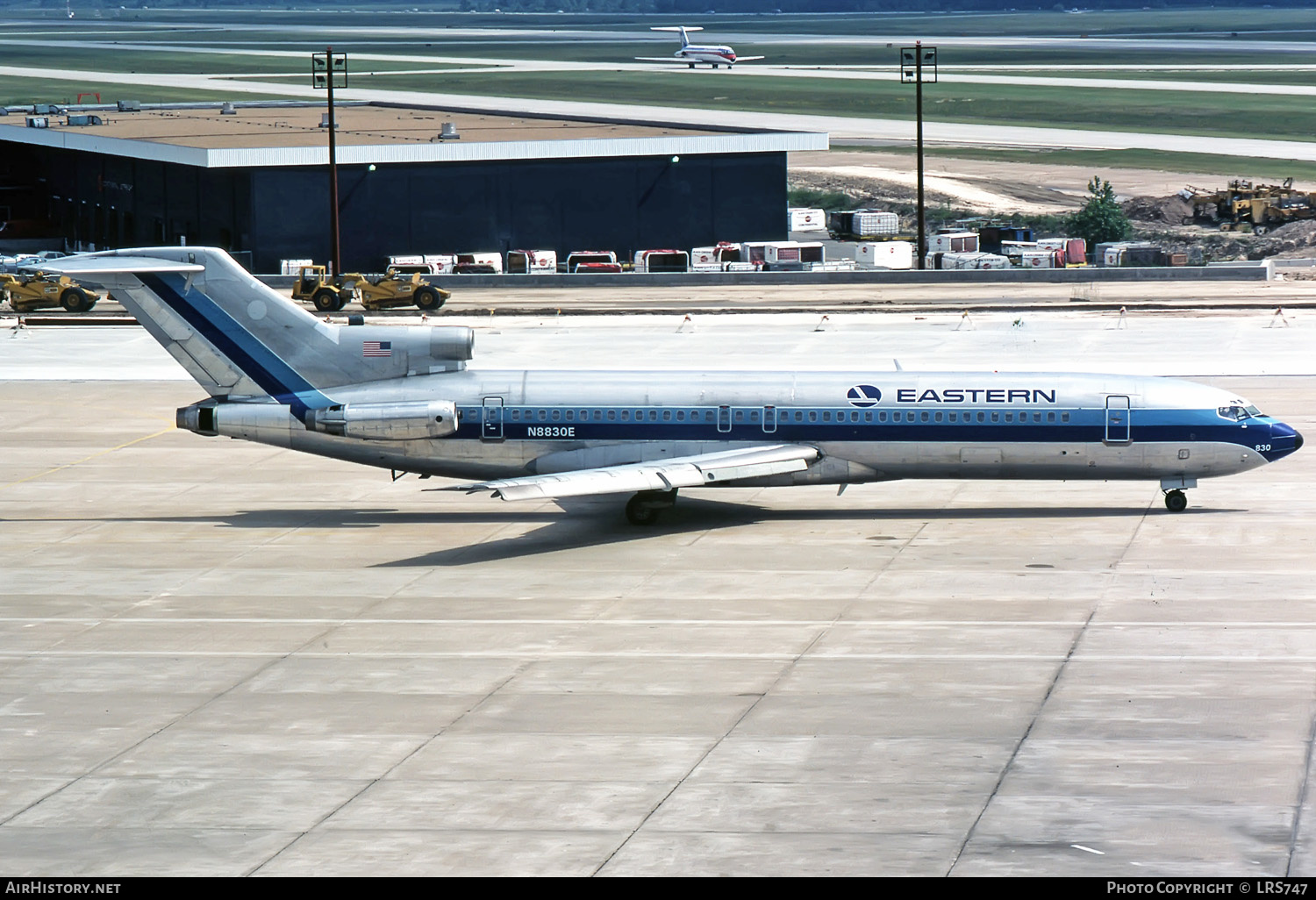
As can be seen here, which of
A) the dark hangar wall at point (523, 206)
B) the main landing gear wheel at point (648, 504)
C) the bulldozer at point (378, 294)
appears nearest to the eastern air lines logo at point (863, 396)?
the main landing gear wheel at point (648, 504)

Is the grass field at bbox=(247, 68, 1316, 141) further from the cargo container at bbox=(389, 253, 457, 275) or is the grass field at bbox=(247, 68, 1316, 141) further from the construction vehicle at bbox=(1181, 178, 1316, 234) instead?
the cargo container at bbox=(389, 253, 457, 275)

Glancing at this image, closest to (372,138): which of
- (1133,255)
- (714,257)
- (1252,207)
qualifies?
(714,257)

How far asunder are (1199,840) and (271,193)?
81.7m

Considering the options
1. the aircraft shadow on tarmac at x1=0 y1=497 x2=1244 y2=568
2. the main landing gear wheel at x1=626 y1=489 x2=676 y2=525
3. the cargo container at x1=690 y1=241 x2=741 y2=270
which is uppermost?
the cargo container at x1=690 y1=241 x2=741 y2=270

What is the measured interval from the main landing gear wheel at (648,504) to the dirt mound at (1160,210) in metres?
78.6

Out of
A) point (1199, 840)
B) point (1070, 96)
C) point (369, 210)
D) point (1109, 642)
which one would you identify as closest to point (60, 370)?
point (369, 210)

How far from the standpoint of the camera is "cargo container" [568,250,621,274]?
9412 centimetres

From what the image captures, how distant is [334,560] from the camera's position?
3541 centimetres

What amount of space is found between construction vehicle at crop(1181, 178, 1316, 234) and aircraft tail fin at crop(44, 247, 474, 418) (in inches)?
3132

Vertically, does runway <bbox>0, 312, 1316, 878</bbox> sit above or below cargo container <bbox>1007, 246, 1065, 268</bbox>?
below

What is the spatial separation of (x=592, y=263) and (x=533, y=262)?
3632 millimetres

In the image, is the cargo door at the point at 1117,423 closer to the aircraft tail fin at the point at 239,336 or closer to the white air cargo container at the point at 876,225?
the aircraft tail fin at the point at 239,336

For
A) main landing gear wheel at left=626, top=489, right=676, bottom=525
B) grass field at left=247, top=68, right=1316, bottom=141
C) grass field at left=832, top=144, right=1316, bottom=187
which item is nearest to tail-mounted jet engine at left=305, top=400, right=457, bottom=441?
main landing gear wheel at left=626, top=489, right=676, bottom=525
